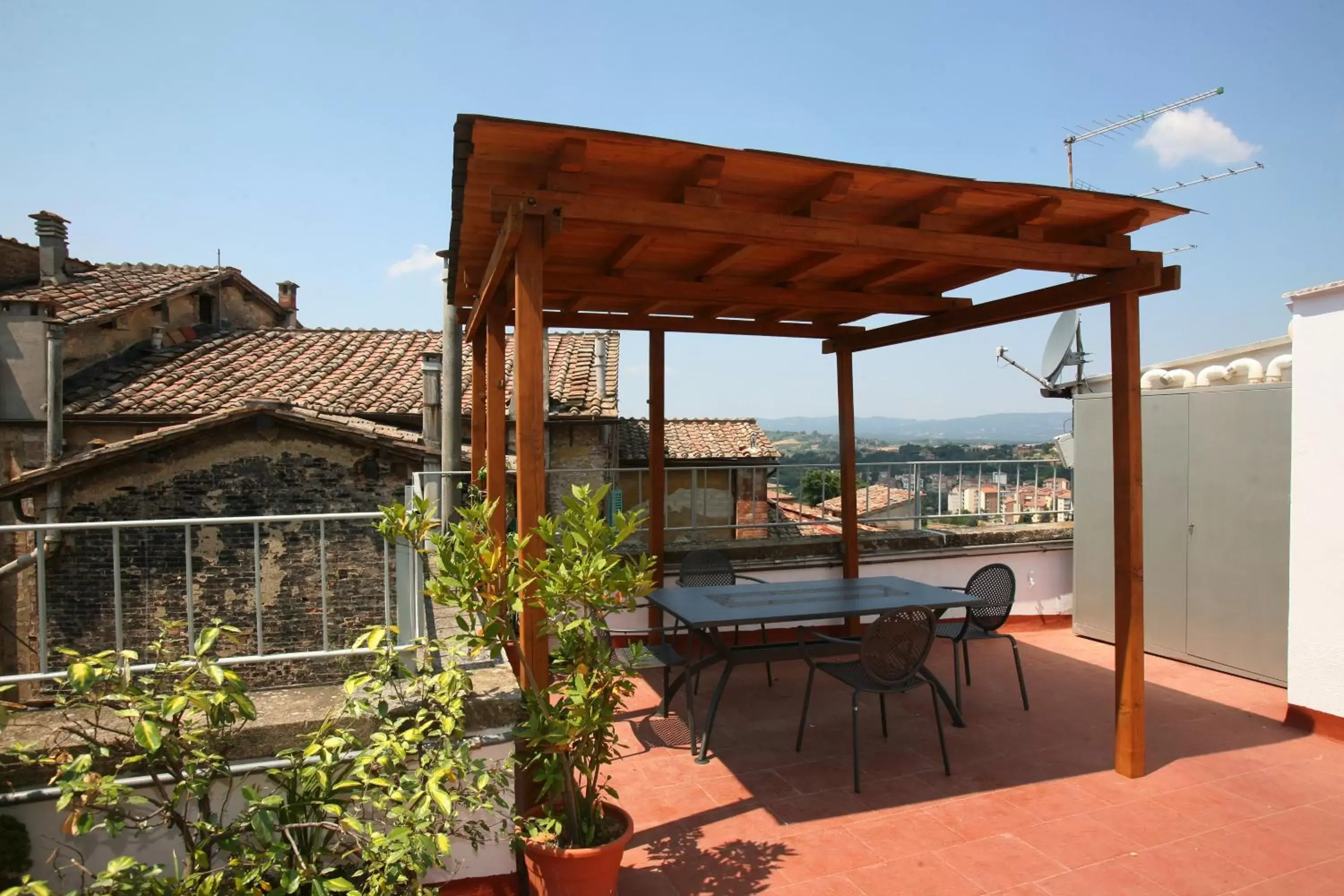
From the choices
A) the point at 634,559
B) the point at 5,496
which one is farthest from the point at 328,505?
the point at 634,559

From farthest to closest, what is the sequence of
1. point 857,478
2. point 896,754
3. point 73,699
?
point 857,478 → point 896,754 → point 73,699

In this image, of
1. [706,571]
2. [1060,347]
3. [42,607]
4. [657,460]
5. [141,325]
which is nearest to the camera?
[42,607]

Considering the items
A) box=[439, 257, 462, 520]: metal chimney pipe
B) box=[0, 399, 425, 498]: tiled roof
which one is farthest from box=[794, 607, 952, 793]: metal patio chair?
box=[0, 399, 425, 498]: tiled roof

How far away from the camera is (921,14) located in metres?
5.40

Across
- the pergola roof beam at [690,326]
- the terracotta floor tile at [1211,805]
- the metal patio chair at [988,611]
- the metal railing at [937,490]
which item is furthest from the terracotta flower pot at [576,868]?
Result: the metal railing at [937,490]

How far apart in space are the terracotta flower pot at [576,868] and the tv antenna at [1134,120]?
878cm

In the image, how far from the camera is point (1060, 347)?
8453 millimetres

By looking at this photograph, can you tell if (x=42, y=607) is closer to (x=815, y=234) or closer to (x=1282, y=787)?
(x=815, y=234)

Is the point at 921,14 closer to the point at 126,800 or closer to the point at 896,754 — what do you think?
the point at 896,754

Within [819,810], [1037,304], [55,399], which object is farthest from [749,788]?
[55,399]

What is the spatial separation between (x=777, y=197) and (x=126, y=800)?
127 inches

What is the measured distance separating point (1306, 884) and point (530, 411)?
3379 millimetres

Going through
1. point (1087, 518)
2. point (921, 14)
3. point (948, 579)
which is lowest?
point (948, 579)

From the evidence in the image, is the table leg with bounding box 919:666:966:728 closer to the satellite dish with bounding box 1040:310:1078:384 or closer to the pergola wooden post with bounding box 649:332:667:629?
the pergola wooden post with bounding box 649:332:667:629
